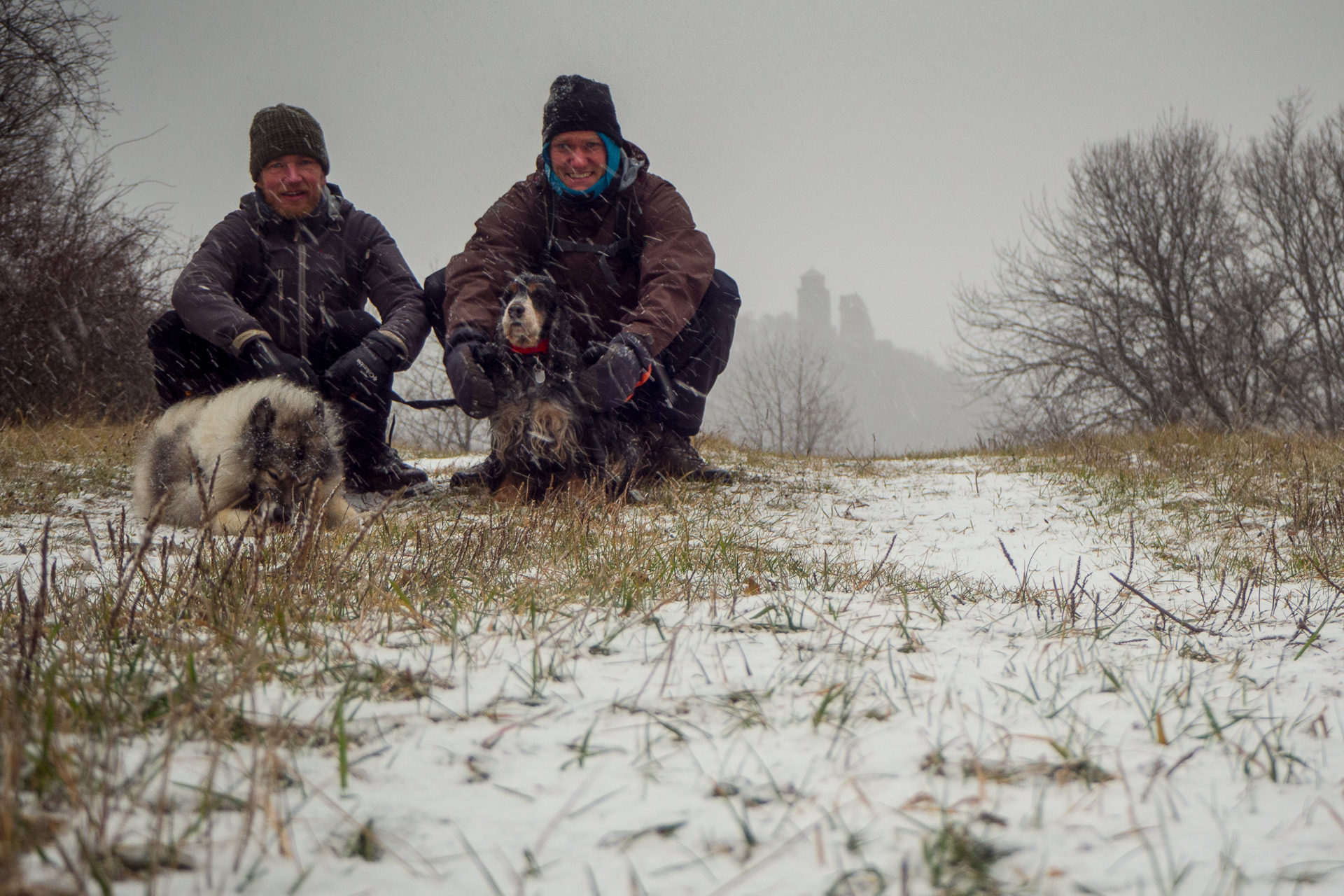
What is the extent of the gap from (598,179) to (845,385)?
68.6 meters

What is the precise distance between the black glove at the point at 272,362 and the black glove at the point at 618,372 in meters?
1.71

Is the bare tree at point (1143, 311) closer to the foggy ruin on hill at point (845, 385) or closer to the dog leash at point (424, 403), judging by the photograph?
the foggy ruin on hill at point (845, 385)

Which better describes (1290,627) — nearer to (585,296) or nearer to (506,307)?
(506,307)

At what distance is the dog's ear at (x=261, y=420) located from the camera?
376 cm

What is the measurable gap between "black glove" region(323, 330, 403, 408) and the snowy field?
2.94 m

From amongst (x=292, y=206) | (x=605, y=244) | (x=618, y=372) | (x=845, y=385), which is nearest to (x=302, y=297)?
(x=292, y=206)

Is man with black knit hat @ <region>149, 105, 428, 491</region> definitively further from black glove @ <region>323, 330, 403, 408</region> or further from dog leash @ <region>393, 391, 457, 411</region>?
dog leash @ <region>393, 391, 457, 411</region>

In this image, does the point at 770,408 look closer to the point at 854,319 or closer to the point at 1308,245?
the point at 1308,245

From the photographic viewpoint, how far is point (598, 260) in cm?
487

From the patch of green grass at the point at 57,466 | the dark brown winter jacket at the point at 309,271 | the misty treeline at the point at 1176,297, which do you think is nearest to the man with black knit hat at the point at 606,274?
the dark brown winter jacket at the point at 309,271

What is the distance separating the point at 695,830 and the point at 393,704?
0.66m

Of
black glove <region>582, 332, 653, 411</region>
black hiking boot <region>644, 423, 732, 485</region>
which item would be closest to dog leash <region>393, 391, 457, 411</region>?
black glove <region>582, 332, 653, 411</region>

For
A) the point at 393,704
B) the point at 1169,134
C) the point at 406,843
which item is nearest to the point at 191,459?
the point at 393,704

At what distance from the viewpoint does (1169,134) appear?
A: 20469 millimetres
